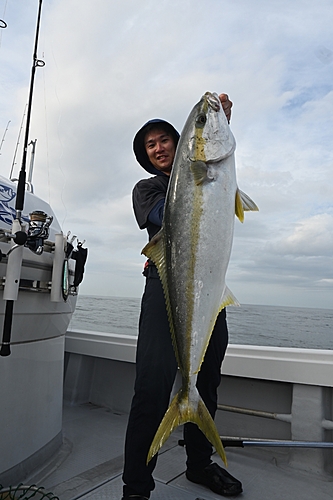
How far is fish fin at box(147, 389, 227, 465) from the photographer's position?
1729 mm

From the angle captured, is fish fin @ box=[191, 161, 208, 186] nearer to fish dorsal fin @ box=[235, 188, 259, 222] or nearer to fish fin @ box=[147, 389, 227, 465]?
fish dorsal fin @ box=[235, 188, 259, 222]

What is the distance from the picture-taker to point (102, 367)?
430 cm

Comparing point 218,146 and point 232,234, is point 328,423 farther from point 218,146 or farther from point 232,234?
point 218,146

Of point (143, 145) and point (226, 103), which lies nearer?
point (226, 103)

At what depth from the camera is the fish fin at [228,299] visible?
5.99 feet

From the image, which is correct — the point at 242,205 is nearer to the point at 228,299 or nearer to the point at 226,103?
the point at 228,299

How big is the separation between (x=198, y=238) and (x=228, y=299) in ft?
1.14

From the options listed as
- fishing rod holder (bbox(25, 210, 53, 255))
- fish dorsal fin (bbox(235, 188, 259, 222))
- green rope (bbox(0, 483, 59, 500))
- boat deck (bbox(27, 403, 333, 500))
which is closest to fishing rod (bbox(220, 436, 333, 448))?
boat deck (bbox(27, 403, 333, 500))

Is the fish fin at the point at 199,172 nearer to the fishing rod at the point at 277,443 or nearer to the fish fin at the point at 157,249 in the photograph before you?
the fish fin at the point at 157,249

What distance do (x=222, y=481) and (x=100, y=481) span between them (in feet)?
2.59

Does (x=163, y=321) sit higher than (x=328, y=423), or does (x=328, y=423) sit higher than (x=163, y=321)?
(x=163, y=321)

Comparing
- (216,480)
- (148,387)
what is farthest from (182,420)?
(216,480)

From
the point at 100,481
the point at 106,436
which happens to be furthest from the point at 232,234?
the point at 106,436

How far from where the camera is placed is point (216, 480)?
240 centimetres
